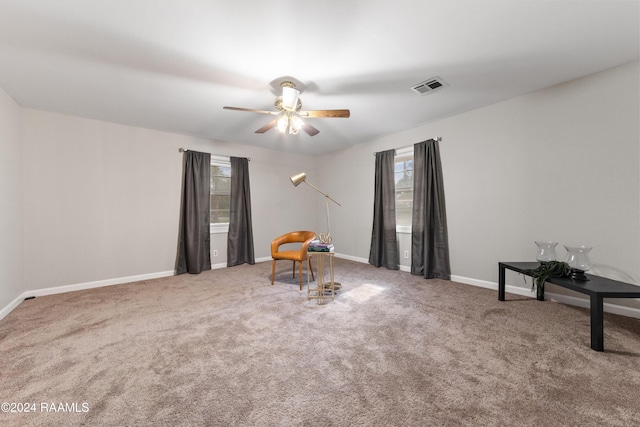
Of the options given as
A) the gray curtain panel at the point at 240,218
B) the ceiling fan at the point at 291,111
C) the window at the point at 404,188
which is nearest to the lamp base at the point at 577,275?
the window at the point at 404,188

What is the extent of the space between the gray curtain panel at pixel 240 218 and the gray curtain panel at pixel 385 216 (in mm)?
2486

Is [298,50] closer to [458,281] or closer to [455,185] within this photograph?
[455,185]

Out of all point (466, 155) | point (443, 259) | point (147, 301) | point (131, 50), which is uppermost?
point (131, 50)

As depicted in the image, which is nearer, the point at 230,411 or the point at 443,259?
the point at 230,411

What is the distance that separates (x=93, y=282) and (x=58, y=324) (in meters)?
1.41

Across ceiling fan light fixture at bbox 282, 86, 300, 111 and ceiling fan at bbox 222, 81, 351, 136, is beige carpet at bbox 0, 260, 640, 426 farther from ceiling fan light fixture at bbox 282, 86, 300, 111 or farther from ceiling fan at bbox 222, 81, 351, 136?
ceiling fan light fixture at bbox 282, 86, 300, 111

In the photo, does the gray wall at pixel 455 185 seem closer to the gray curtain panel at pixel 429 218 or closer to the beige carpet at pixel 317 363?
the gray curtain panel at pixel 429 218

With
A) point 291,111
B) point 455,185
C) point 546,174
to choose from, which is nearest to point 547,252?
point 546,174

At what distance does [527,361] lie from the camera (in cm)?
165

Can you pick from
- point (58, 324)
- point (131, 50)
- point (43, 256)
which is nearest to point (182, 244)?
point (43, 256)

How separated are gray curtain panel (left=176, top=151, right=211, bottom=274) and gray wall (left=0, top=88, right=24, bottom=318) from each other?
68.6 inches

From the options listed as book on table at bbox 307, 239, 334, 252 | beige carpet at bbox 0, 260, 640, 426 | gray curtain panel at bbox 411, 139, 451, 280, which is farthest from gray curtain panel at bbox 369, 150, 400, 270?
book on table at bbox 307, 239, 334, 252

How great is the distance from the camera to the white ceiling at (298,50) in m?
1.66

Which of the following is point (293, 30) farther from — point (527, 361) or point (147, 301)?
point (147, 301)
